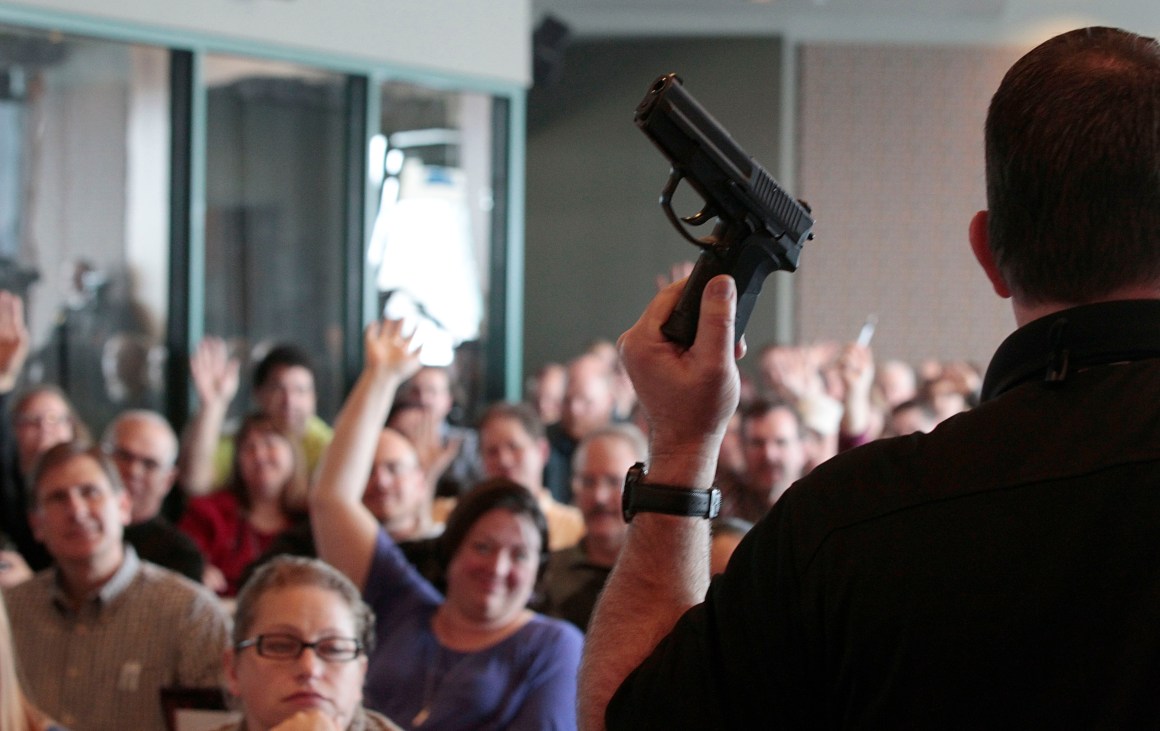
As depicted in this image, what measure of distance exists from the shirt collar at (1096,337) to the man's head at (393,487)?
266 centimetres

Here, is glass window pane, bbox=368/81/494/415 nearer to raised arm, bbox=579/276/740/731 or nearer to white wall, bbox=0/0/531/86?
white wall, bbox=0/0/531/86

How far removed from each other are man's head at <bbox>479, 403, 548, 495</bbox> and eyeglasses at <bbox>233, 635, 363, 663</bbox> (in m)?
1.77

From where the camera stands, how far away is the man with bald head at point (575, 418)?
5.22 metres

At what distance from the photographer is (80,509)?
3059 millimetres

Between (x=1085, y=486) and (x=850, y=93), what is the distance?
29.1 ft

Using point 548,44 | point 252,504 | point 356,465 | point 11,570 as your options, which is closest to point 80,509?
point 11,570

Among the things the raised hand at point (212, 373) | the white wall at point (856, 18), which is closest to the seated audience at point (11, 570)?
the raised hand at point (212, 373)

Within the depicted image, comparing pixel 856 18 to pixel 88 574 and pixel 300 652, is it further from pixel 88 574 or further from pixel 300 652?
pixel 300 652

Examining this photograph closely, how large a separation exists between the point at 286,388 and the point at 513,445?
105cm

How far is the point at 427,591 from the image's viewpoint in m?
2.79

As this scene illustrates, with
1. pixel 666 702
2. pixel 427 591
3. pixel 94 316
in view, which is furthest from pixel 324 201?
pixel 666 702

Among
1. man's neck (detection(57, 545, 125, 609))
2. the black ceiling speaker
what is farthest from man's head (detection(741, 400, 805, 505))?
the black ceiling speaker

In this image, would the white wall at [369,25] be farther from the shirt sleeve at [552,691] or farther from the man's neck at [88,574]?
the shirt sleeve at [552,691]

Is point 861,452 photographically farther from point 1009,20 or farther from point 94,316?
point 1009,20
